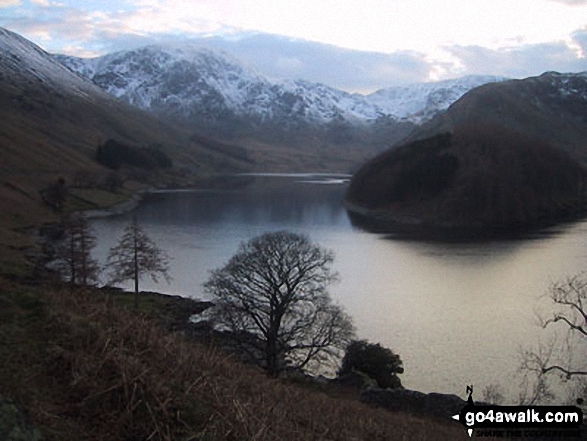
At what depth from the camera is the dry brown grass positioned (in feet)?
18.8

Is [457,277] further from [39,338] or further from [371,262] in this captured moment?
[39,338]

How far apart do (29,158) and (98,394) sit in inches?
5328

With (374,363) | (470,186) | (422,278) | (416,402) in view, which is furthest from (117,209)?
(416,402)

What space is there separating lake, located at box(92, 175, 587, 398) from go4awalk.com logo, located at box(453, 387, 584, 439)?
47.4ft

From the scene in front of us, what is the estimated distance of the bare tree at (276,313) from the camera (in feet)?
97.3

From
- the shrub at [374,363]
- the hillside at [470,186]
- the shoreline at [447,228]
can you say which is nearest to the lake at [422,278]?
the shrub at [374,363]

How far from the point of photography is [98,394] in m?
6.05

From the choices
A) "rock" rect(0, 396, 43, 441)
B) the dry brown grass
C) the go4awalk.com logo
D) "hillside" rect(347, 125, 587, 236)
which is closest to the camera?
"rock" rect(0, 396, 43, 441)

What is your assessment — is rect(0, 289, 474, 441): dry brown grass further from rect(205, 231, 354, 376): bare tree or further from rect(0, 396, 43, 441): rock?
rect(205, 231, 354, 376): bare tree

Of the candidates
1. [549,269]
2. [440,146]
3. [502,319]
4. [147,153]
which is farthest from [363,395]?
[147,153]

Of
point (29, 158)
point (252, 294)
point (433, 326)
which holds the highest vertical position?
point (29, 158)

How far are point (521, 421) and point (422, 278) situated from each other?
40.9 m

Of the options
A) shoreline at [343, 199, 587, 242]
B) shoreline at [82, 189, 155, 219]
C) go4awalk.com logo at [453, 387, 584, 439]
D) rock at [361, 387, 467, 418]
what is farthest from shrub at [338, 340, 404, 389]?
shoreline at [82, 189, 155, 219]

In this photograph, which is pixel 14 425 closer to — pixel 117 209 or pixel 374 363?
pixel 374 363
